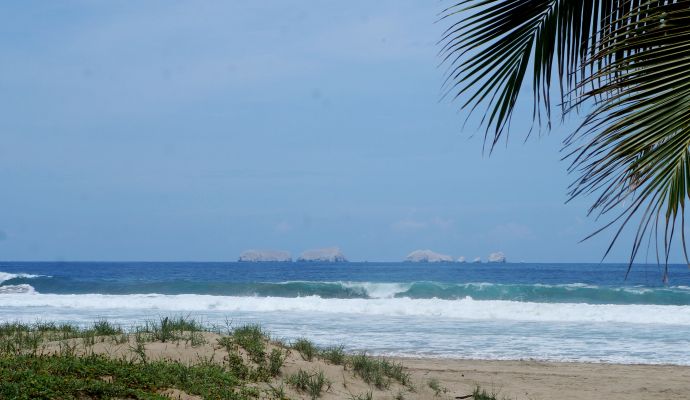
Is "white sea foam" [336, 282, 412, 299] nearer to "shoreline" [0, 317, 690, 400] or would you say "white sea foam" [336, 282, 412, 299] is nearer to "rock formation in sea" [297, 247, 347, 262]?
"shoreline" [0, 317, 690, 400]

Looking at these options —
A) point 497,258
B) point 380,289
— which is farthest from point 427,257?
point 380,289

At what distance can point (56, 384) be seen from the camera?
529 cm

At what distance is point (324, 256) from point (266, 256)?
11.3 m

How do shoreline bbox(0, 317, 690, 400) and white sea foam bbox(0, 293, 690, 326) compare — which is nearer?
shoreline bbox(0, 317, 690, 400)

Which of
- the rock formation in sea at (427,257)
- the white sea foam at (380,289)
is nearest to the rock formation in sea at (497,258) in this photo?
the rock formation in sea at (427,257)

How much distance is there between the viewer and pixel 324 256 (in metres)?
128

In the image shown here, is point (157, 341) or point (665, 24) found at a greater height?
point (665, 24)

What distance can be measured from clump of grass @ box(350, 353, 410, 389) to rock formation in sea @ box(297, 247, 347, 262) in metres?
119

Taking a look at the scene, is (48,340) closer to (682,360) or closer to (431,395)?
(431,395)

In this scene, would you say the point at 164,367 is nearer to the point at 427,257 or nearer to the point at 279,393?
the point at 279,393

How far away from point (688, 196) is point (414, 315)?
67.6ft

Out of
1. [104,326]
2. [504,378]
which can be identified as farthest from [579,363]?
[104,326]

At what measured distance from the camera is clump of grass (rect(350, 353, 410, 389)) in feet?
24.0

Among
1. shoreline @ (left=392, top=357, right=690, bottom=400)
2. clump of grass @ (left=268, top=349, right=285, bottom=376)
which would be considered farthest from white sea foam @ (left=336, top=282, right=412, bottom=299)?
clump of grass @ (left=268, top=349, right=285, bottom=376)
